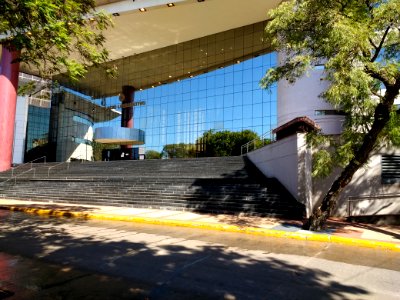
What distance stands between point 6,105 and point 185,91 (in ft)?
65.6

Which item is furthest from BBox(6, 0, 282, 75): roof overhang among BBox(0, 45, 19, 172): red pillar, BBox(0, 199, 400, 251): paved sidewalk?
BBox(0, 199, 400, 251): paved sidewalk

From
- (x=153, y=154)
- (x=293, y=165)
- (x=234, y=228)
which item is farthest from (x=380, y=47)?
(x=153, y=154)

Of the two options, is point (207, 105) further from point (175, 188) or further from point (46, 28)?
point (46, 28)

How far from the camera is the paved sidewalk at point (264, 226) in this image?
28.7 ft

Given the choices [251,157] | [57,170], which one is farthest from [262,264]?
[57,170]

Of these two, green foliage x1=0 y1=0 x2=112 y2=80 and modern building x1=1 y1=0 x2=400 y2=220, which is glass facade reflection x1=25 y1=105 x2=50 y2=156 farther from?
green foliage x1=0 y1=0 x2=112 y2=80

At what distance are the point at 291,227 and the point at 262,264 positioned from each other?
4299 mm

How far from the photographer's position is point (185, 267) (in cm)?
607

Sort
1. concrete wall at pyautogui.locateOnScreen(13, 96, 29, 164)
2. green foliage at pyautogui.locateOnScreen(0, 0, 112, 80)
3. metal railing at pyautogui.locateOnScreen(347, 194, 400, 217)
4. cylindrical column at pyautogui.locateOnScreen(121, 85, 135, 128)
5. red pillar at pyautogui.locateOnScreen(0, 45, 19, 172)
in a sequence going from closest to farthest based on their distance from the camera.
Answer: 1. green foliage at pyautogui.locateOnScreen(0, 0, 112, 80)
2. metal railing at pyautogui.locateOnScreen(347, 194, 400, 217)
3. red pillar at pyautogui.locateOnScreen(0, 45, 19, 172)
4. cylindrical column at pyautogui.locateOnScreen(121, 85, 135, 128)
5. concrete wall at pyautogui.locateOnScreen(13, 96, 29, 164)

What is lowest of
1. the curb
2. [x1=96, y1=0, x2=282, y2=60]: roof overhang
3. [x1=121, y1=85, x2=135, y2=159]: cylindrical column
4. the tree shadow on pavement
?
the tree shadow on pavement

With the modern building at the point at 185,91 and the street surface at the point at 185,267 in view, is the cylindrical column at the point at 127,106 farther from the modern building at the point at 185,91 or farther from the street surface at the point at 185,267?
the street surface at the point at 185,267

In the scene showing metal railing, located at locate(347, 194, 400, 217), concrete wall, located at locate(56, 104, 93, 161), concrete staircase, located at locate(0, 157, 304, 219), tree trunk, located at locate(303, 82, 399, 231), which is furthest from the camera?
concrete wall, located at locate(56, 104, 93, 161)

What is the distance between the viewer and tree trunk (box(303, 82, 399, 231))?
28.6 feet

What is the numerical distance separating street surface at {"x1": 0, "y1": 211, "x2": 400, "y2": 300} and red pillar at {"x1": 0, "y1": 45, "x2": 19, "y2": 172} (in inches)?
975
